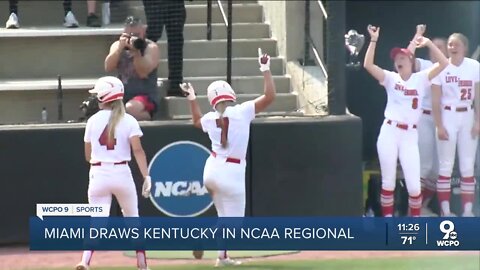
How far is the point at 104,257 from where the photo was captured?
10.9 metres

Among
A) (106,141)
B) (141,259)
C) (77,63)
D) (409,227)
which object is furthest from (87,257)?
(77,63)

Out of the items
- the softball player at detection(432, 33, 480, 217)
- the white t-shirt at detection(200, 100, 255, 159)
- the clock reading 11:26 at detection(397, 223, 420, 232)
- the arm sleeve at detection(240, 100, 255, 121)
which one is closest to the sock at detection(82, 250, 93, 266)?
the white t-shirt at detection(200, 100, 255, 159)

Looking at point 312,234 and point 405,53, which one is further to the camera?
point 405,53

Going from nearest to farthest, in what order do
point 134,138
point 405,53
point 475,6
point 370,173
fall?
point 134,138, point 405,53, point 370,173, point 475,6

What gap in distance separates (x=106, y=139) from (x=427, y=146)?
378 centimetres

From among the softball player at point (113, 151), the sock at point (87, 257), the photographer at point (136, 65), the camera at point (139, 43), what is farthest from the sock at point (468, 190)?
the sock at point (87, 257)

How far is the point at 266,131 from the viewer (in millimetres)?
11602

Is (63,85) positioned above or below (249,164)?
above

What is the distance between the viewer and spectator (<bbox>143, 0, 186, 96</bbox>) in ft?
39.3

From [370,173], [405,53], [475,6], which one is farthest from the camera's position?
[475,6]

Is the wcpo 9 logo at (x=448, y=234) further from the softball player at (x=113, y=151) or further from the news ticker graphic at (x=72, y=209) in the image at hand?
the news ticker graphic at (x=72, y=209)

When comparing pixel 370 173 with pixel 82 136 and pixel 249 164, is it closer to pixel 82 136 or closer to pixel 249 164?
pixel 249 164

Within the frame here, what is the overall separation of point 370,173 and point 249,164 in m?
1.52

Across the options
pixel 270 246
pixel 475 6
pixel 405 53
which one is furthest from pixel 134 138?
pixel 475 6
